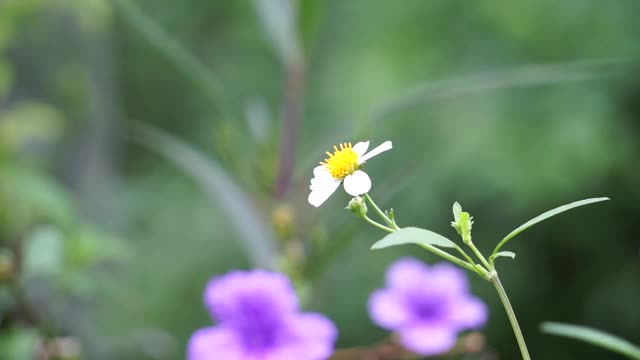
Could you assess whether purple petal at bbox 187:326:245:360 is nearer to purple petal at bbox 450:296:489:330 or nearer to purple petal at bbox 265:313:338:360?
purple petal at bbox 265:313:338:360

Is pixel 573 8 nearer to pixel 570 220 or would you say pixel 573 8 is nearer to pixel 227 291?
pixel 570 220

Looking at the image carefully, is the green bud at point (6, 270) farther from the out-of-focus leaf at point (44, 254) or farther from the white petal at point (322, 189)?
the white petal at point (322, 189)

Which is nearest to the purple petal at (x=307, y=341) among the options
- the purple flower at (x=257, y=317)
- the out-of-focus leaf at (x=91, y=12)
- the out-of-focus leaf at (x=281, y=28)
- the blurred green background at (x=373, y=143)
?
the purple flower at (x=257, y=317)

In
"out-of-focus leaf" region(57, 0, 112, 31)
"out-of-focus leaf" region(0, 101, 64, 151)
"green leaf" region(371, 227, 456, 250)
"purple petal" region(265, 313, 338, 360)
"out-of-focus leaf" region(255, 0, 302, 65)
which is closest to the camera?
"green leaf" region(371, 227, 456, 250)

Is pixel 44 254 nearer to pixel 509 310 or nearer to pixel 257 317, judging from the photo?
pixel 257 317

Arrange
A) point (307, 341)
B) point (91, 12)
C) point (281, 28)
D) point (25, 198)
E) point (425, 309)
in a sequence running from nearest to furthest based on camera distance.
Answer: point (307, 341)
point (425, 309)
point (281, 28)
point (25, 198)
point (91, 12)

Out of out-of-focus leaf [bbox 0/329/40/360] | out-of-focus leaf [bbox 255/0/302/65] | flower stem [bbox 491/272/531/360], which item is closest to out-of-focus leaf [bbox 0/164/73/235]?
out-of-focus leaf [bbox 0/329/40/360]

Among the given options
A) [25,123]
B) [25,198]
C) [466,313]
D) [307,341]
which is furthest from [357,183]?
[25,123]
